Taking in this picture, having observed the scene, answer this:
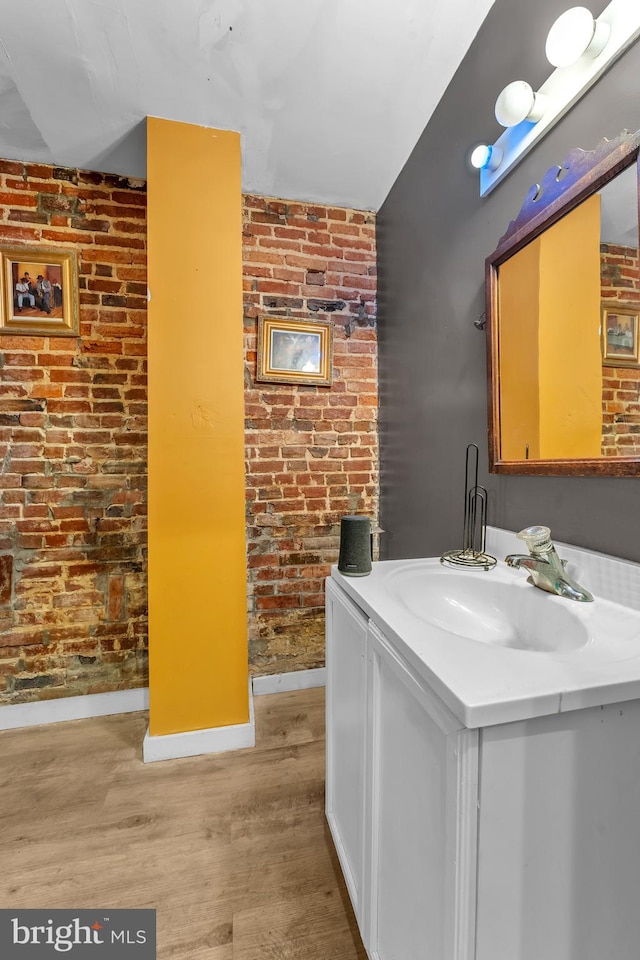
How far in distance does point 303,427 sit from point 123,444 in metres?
0.92

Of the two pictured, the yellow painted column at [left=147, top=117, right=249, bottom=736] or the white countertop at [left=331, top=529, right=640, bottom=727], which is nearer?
the white countertop at [left=331, top=529, right=640, bottom=727]

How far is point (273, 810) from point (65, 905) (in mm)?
614

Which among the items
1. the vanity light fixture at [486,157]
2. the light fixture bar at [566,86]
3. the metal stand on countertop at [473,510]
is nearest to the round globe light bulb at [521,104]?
the light fixture bar at [566,86]

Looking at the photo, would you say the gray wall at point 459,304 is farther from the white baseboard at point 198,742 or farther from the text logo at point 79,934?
the text logo at point 79,934

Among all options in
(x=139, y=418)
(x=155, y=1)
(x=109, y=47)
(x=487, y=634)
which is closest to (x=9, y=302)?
(x=139, y=418)

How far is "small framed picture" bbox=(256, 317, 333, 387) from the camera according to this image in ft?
7.02

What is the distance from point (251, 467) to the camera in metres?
2.17

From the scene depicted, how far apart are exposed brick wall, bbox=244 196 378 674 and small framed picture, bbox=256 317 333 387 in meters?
0.05

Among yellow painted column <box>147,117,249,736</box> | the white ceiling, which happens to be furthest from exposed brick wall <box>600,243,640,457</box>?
yellow painted column <box>147,117,249,736</box>

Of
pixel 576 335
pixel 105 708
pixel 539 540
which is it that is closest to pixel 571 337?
pixel 576 335

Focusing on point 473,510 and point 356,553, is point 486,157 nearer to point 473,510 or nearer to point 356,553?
point 473,510

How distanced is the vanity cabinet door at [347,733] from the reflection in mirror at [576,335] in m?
0.70

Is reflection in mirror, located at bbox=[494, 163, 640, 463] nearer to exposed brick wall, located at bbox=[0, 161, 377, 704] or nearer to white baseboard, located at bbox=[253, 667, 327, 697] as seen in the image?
exposed brick wall, located at bbox=[0, 161, 377, 704]

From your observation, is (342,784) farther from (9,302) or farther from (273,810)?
(9,302)
